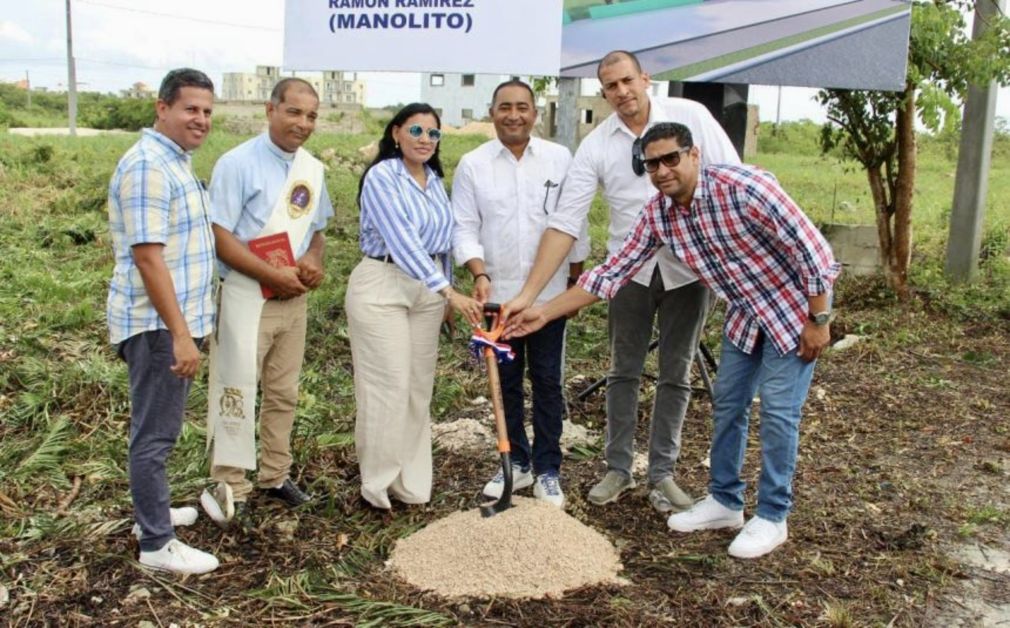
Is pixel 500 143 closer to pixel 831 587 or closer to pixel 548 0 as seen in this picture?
pixel 548 0

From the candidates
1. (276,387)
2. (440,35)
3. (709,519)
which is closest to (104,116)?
(440,35)

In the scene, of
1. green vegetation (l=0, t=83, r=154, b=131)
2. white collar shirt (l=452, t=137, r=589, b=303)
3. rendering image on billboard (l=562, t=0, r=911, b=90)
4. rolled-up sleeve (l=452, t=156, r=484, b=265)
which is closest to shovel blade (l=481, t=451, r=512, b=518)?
white collar shirt (l=452, t=137, r=589, b=303)

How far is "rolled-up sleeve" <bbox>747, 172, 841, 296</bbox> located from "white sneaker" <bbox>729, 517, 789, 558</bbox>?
0.92 meters

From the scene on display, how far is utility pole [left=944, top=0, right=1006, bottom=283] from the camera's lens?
7.86 metres

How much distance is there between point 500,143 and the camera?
3850 millimetres

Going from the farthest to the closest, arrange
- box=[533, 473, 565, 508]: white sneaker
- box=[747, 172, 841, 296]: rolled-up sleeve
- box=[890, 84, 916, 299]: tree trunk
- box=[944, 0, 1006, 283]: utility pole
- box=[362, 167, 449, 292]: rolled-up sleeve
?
box=[944, 0, 1006, 283]: utility pole
box=[890, 84, 916, 299]: tree trunk
box=[533, 473, 565, 508]: white sneaker
box=[362, 167, 449, 292]: rolled-up sleeve
box=[747, 172, 841, 296]: rolled-up sleeve

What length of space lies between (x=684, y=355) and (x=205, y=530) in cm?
204

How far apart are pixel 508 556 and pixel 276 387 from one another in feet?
3.91

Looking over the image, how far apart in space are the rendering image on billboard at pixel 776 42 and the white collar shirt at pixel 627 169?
1881mm

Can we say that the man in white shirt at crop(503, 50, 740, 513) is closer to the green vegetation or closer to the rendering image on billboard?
the rendering image on billboard

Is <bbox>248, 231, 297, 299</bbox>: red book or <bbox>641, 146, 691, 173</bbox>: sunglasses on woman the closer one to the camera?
<bbox>641, 146, 691, 173</bbox>: sunglasses on woman

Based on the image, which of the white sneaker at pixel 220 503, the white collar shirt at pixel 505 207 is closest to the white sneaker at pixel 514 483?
the white collar shirt at pixel 505 207

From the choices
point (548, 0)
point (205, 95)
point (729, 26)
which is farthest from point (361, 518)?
point (729, 26)

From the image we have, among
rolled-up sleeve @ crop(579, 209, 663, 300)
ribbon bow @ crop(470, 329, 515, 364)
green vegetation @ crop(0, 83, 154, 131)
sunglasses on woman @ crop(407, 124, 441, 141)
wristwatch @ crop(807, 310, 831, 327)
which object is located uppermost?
green vegetation @ crop(0, 83, 154, 131)
